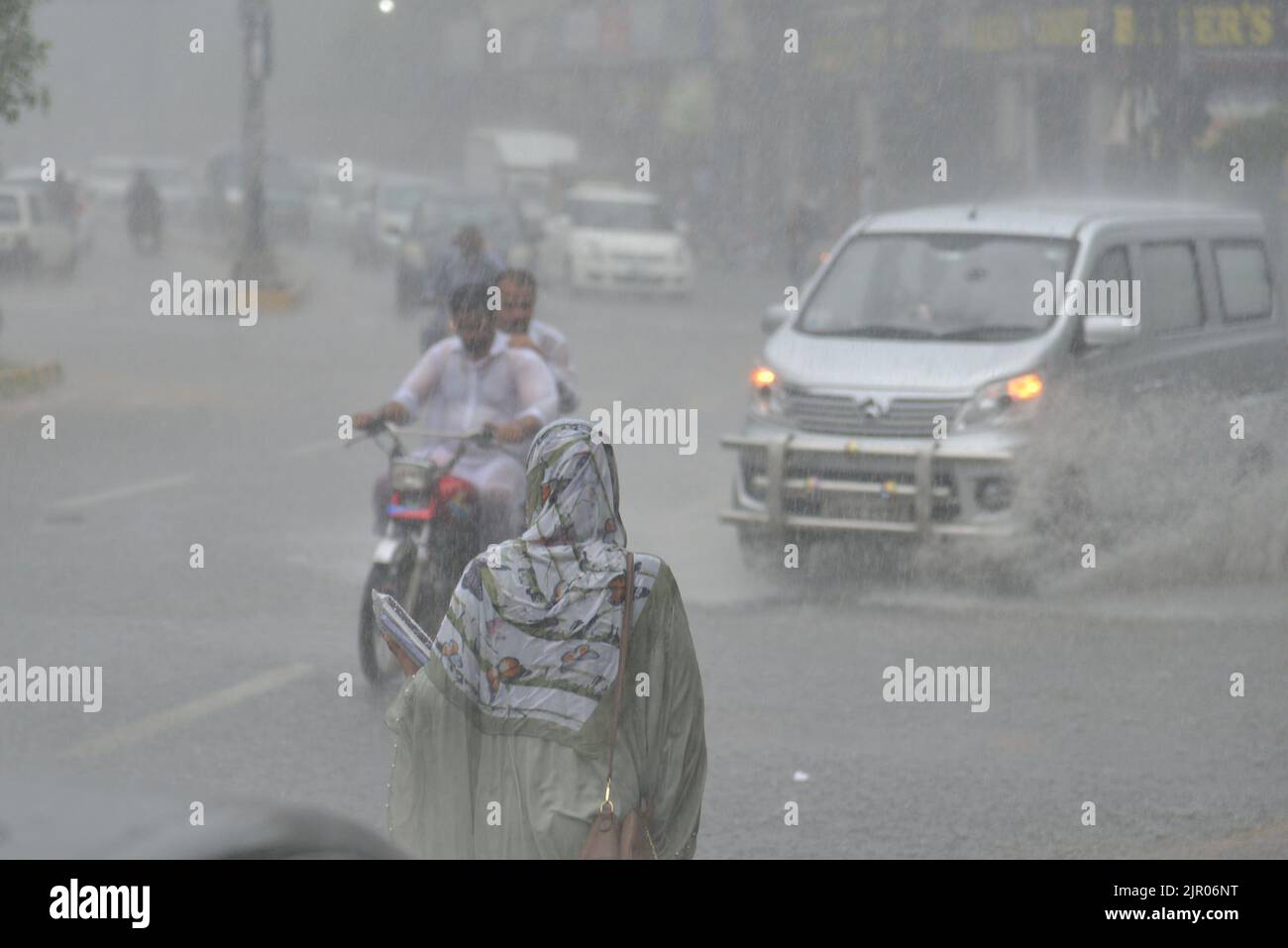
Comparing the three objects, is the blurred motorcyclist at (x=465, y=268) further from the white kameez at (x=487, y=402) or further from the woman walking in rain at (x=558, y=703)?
the woman walking in rain at (x=558, y=703)

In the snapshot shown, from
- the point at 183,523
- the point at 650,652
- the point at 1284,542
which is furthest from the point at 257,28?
the point at 650,652

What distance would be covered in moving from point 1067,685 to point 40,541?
220 inches

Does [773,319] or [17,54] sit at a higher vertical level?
[17,54]

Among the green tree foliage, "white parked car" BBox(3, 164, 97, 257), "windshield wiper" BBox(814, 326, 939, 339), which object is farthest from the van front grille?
"white parked car" BBox(3, 164, 97, 257)

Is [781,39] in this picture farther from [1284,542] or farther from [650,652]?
[650,652]

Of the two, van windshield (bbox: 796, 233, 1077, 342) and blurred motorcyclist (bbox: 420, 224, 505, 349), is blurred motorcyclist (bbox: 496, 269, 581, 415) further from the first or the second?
blurred motorcyclist (bbox: 420, 224, 505, 349)

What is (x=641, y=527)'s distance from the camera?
1152 centimetres

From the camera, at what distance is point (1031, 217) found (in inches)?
424

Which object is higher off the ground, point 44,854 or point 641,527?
point 44,854

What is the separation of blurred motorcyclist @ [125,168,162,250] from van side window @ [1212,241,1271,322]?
29539mm

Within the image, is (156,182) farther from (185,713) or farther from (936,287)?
(185,713)

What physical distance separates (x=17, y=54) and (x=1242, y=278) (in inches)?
405

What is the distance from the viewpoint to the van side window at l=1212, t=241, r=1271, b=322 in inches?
441

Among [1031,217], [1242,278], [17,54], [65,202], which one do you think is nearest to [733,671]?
[1031,217]
